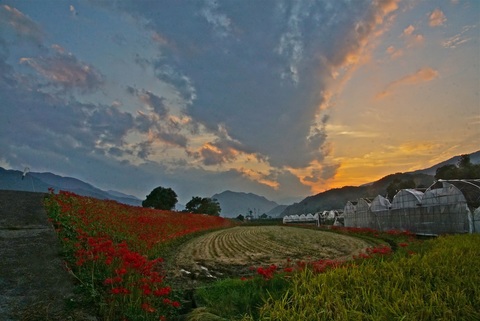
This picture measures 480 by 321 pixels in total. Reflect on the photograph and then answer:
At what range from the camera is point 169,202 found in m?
65.2

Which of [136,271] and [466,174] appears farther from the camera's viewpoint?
[466,174]

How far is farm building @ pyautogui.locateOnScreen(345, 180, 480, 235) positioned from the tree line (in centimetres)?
4138

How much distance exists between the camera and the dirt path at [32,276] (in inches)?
158

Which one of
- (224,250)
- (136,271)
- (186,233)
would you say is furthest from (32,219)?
(186,233)

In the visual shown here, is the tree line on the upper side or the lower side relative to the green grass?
upper

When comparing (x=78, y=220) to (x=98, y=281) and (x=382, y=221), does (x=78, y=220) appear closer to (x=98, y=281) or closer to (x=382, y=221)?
(x=98, y=281)

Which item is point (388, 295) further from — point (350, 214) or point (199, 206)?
point (199, 206)

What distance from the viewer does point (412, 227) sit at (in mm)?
29047

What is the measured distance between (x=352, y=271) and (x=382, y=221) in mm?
32358

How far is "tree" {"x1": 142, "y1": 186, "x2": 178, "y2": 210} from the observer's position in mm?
63672

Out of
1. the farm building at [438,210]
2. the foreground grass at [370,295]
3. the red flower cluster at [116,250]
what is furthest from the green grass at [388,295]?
the farm building at [438,210]

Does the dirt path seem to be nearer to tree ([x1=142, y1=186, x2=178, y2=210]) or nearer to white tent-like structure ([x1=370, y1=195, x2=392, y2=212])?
white tent-like structure ([x1=370, y1=195, x2=392, y2=212])

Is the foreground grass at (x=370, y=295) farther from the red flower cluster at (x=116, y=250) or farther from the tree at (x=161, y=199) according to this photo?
the tree at (x=161, y=199)

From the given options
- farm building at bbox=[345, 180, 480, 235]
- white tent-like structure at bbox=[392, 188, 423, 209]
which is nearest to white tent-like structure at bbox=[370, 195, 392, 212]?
farm building at bbox=[345, 180, 480, 235]
